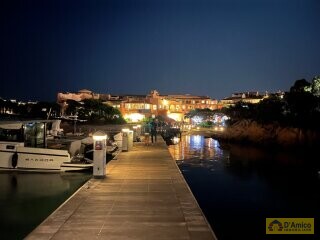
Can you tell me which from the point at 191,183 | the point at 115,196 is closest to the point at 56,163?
the point at 191,183

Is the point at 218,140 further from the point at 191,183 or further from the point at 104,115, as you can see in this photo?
the point at 191,183

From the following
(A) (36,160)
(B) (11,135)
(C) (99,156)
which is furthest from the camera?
(B) (11,135)

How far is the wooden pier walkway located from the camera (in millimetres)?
7496

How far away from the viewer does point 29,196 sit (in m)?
17.7

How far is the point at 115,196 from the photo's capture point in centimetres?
1108

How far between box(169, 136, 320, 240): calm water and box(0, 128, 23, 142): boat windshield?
1071cm

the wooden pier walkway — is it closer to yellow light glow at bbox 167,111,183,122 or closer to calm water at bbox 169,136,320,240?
calm water at bbox 169,136,320,240

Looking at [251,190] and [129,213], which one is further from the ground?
[129,213]

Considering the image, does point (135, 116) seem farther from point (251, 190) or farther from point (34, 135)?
point (251, 190)

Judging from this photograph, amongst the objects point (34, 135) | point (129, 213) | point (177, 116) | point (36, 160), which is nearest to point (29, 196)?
point (36, 160)

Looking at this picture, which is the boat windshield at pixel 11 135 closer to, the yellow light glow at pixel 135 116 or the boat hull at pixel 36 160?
the boat hull at pixel 36 160

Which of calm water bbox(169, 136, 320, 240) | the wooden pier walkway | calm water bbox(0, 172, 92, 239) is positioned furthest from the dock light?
calm water bbox(169, 136, 320, 240)

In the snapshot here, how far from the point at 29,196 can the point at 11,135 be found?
7658 millimetres

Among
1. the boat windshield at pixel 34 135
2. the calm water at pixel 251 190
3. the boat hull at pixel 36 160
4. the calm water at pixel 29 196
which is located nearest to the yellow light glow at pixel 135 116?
the calm water at pixel 251 190
